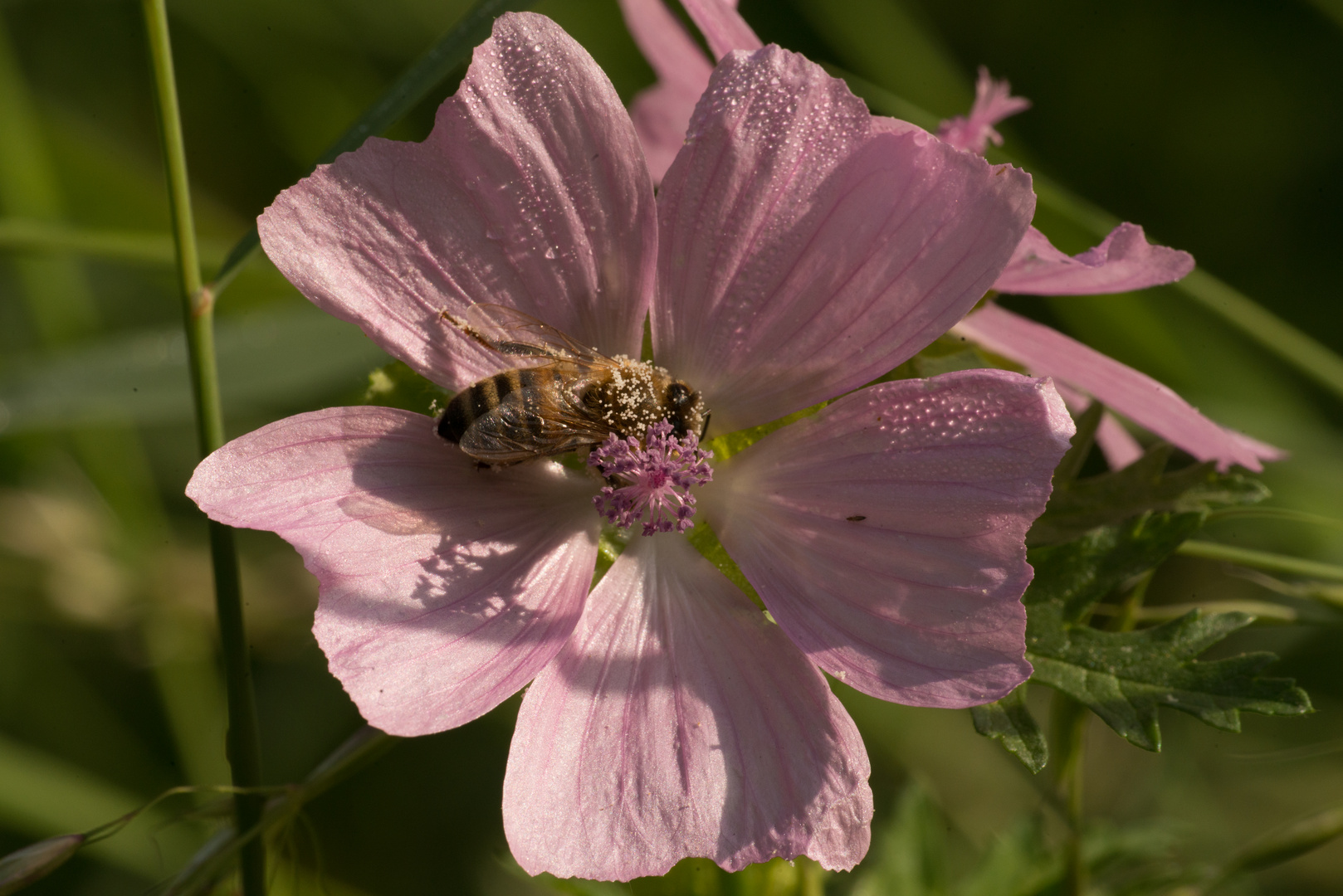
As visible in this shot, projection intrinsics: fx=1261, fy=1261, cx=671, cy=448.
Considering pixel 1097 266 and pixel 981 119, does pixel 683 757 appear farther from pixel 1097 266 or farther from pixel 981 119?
pixel 981 119

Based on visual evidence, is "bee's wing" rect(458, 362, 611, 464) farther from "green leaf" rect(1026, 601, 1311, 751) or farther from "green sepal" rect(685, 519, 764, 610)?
"green leaf" rect(1026, 601, 1311, 751)

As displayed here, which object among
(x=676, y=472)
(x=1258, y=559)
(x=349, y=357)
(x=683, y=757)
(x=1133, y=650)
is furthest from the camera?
(x=349, y=357)

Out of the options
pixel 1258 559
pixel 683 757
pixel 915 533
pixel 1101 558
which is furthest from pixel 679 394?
pixel 1258 559

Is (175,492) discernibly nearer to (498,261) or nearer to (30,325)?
(30,325)

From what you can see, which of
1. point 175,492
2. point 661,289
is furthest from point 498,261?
point 175,492

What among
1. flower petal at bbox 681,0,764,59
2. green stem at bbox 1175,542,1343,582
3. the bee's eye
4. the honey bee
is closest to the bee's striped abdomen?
the honey bee

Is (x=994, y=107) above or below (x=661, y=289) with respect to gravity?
above

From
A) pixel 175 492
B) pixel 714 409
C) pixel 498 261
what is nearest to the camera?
pixel 498 261
